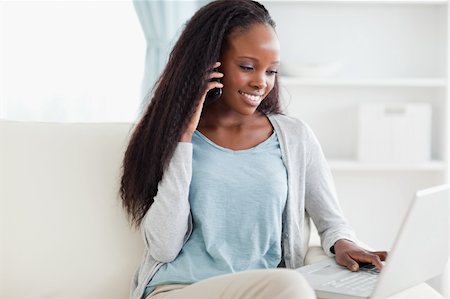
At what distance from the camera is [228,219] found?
200cm

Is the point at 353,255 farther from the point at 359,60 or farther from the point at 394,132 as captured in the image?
the point at 359,60

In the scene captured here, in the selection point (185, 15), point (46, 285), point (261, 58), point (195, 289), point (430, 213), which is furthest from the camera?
point (185, 15)

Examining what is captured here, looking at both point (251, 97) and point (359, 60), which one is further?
point (359, 60)

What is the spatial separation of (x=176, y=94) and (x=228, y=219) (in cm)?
33

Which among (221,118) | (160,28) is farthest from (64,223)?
(160,28)

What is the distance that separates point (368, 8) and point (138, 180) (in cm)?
186

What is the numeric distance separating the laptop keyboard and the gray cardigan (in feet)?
0.63

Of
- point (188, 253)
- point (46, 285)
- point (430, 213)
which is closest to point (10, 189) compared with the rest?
point (46, 285)

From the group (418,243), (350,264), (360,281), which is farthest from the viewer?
(350,264)

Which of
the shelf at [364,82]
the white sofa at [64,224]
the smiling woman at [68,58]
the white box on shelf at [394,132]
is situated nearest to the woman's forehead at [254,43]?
the white sofa at [64,224]

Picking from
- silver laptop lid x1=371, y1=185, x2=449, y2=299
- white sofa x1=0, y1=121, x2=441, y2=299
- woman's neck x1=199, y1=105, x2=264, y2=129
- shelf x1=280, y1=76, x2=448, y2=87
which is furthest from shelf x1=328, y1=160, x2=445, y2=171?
silver laptop lid x1=371, y1=185, x2=449, y2=299

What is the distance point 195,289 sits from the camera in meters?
1.75

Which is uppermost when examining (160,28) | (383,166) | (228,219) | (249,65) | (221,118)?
(160,28)

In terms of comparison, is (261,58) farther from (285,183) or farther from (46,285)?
(46,285)
